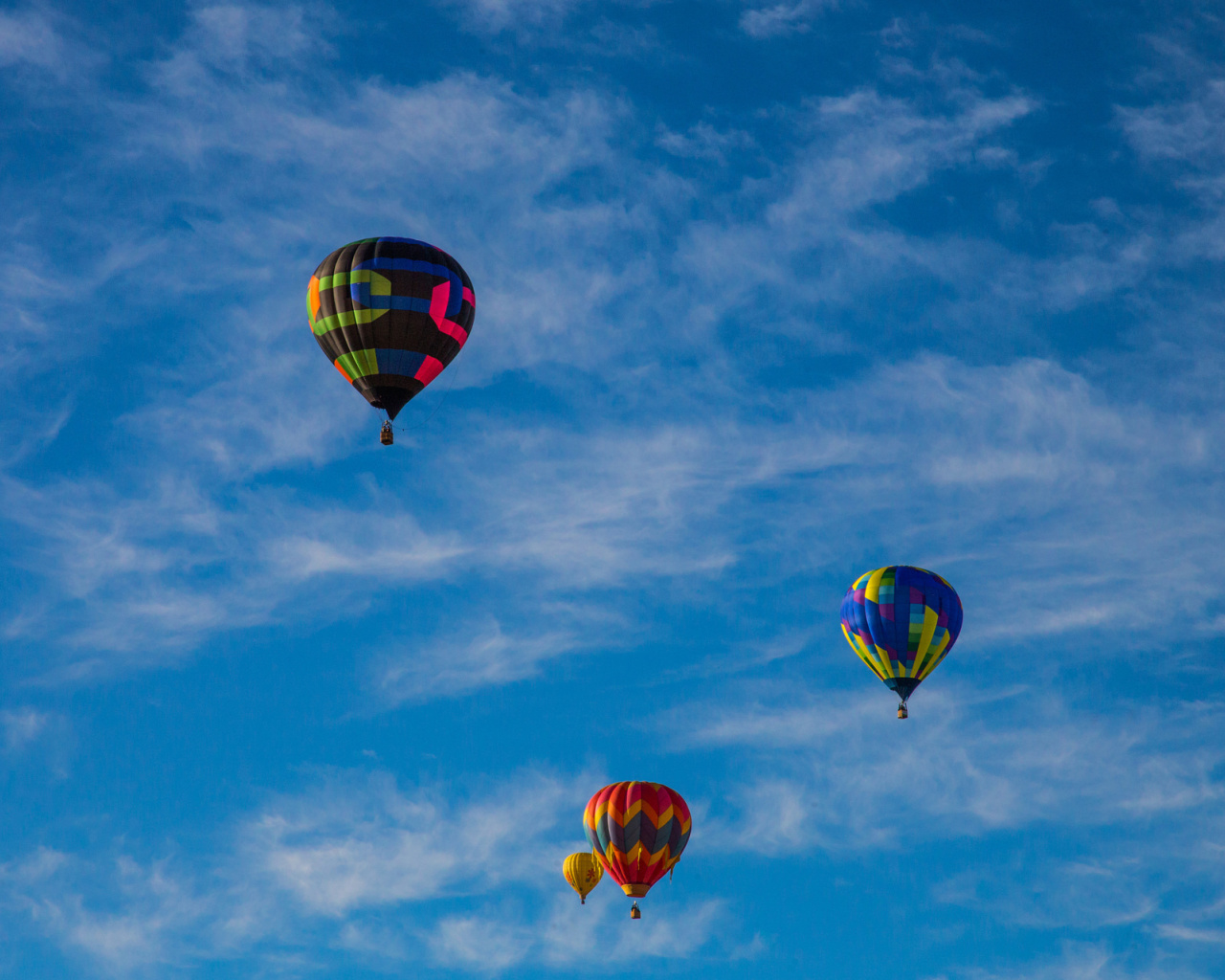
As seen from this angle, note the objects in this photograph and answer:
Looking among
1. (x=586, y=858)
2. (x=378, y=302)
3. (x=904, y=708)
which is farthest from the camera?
(x=586, y=858)

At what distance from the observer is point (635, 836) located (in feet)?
264

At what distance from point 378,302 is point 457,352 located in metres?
3.63

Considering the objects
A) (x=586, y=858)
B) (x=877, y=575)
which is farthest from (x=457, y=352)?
(x=586, y=858)

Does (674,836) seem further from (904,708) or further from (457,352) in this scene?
(457,352)

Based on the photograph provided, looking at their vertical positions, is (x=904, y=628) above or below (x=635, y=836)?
above

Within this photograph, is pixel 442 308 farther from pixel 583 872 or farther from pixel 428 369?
pixel 583 872

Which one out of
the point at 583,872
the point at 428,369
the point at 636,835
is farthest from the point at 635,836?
the point at 428,369

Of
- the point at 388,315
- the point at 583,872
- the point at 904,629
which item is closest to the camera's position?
the point at 388,315

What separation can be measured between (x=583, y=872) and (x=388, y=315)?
2819 cm

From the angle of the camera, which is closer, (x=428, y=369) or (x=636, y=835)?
(x=428, y=369)

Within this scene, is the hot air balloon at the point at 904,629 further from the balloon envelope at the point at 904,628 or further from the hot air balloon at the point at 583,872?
the hot air balloon at the point at 583,872

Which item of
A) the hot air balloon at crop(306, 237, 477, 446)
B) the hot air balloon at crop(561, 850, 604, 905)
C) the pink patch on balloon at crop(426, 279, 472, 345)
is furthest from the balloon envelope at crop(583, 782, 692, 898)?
the pink patch on balloon at crop(426, 279, 472, 345)

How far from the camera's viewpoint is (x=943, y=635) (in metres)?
79.5

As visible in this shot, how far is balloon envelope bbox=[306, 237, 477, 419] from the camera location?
70.4 metres
